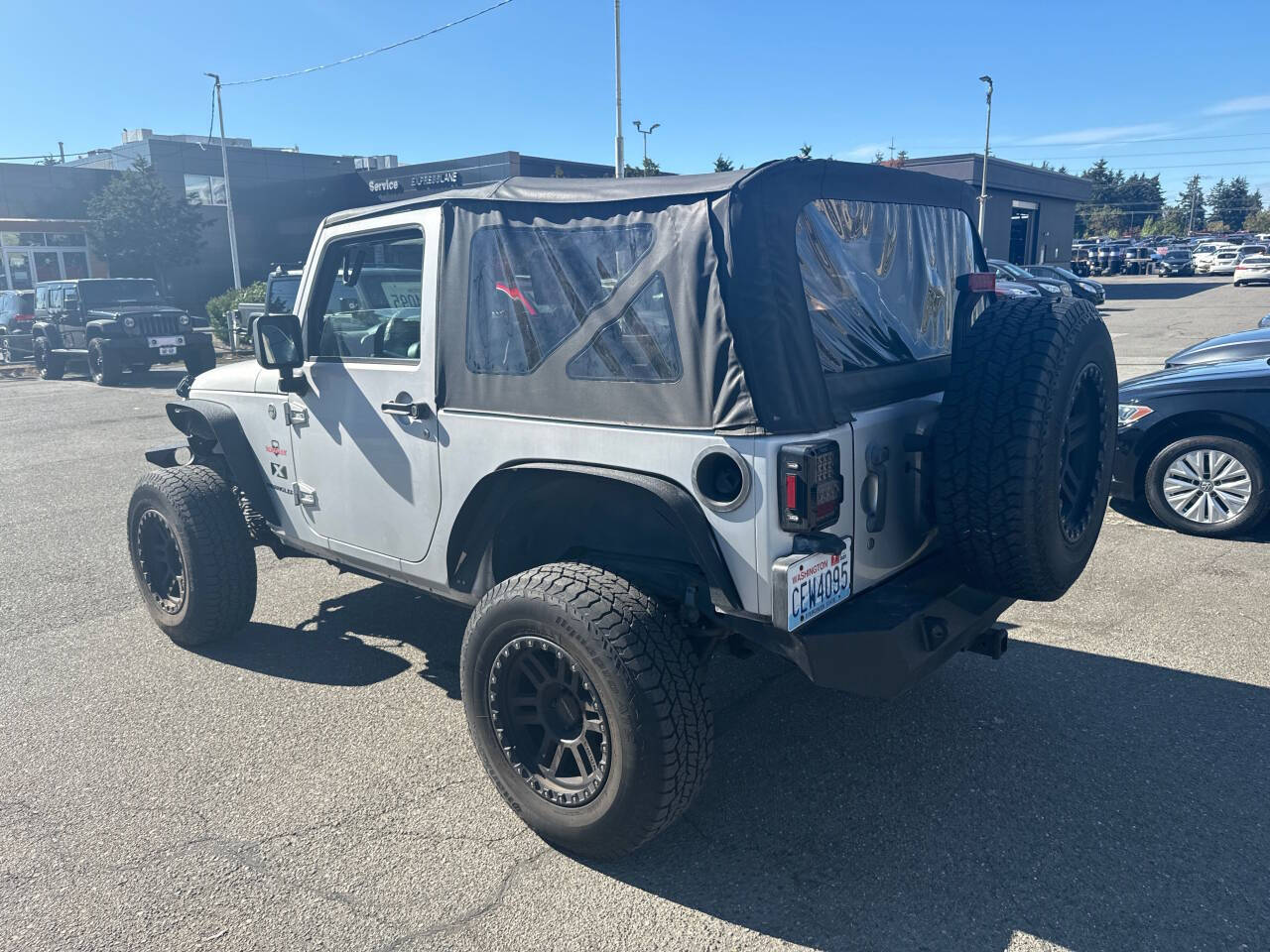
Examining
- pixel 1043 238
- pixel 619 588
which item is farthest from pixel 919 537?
pixel 1043 238

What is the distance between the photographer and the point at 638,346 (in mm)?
2918

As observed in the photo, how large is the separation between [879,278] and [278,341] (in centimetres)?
250

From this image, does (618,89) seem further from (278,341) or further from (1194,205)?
(1194,205)

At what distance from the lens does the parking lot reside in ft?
8.93

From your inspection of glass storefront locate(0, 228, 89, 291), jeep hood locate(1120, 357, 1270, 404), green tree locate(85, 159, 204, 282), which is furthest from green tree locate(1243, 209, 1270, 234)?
jeep hood locate(1120, 357, 1270, 404)

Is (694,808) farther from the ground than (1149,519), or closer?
closer

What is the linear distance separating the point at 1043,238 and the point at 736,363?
183 feet

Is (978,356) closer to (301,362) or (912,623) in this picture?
(912,623)

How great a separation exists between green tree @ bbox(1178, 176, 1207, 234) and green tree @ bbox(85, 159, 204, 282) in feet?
381

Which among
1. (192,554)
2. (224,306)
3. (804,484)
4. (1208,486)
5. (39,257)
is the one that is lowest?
(1208,486)

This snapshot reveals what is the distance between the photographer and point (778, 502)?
2.61 m

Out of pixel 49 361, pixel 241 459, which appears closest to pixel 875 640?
pixel 241 459

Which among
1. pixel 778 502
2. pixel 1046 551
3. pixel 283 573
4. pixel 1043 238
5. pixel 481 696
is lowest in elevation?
pixel 283 573

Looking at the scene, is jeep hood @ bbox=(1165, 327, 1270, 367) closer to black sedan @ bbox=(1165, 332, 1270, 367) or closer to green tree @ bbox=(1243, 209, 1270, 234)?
black sedan @ bbox=(1165, 332, 1270, 367)
